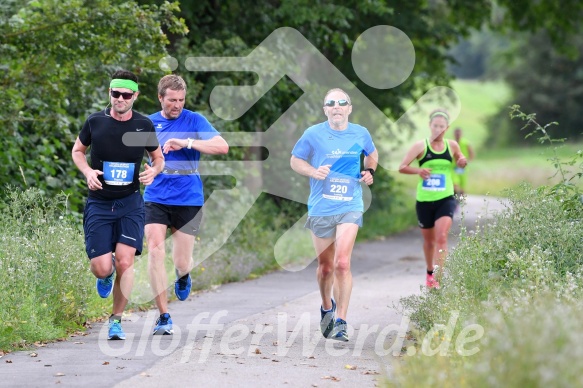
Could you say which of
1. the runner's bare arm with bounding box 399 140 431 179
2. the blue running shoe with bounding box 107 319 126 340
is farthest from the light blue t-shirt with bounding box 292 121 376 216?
the runner's bare arm with bounding box 399 140 431 179

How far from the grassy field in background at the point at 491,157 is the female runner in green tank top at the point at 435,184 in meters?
0.59

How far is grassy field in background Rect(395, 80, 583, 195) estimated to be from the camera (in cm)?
4312

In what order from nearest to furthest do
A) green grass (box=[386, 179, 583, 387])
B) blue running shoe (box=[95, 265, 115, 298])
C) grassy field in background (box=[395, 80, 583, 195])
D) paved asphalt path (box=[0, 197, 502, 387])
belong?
green grass (box=[386, 179, 583, 387])
paved asphalt path (box=[0, 197, 502, 387])
blue running shoe (box=[95, 265, 115, 298])
grassy field in background (box=[395, 80, 583, 195])

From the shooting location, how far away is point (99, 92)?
14.9m

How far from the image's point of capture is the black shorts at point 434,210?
13469 mm

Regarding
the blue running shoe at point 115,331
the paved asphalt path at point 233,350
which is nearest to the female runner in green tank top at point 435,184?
the paved asphalt path at point 233,350

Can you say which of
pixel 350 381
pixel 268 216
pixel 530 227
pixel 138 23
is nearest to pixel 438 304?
pixel 530 227

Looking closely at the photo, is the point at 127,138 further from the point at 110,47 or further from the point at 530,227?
the point at 110,47

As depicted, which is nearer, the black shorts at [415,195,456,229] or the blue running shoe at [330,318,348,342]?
the blue running shoe at [330,318,348,342]

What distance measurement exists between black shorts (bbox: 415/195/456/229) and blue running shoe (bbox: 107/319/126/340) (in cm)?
498

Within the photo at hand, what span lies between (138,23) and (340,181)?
15.1 ft

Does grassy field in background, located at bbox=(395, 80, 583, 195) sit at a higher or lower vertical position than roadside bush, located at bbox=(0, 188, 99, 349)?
higher

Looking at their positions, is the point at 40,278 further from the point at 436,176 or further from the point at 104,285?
the point at 436,176

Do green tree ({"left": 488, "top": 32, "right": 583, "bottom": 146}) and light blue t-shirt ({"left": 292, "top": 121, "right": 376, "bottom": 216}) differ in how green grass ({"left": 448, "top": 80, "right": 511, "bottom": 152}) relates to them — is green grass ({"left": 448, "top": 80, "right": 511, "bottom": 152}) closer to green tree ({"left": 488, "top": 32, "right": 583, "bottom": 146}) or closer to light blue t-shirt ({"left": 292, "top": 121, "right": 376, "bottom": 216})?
green tree ({"left": 488, "top": 32, "right": 583, "bottom": 146})
